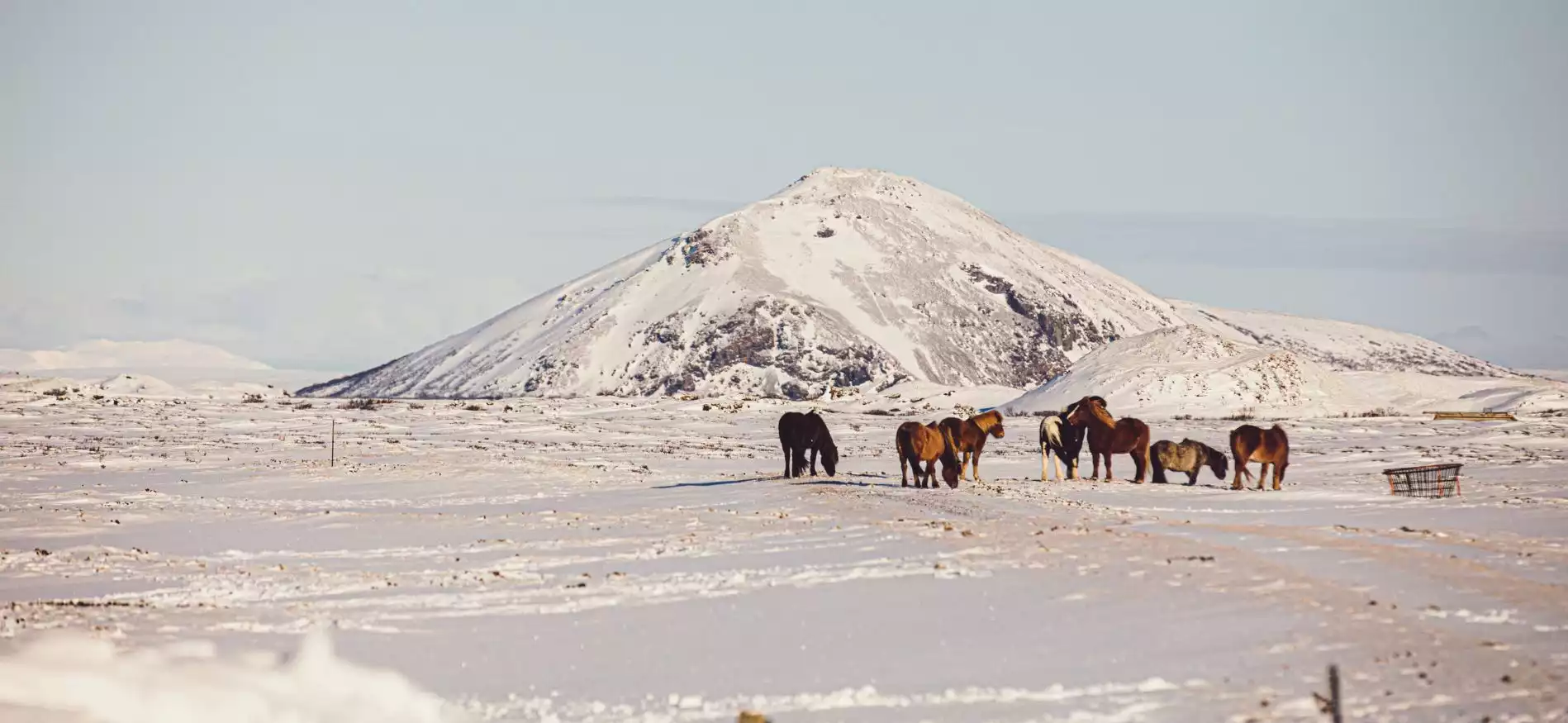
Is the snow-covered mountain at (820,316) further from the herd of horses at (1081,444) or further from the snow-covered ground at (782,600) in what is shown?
the snow-covered ground at (782,600)

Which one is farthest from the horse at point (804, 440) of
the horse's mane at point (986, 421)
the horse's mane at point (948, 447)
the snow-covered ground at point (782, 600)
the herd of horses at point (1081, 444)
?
the horse's mane at point (948, 447)

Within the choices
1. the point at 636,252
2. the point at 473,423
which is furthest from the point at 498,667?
the point at 636,252

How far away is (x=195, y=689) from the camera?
12828 millimetres

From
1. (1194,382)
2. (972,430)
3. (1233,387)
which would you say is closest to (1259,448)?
(972,430)

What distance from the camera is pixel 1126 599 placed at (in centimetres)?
1622

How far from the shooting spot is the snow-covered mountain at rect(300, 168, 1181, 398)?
132 metres

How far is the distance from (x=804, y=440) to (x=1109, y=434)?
24.8ft

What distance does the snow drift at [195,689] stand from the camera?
12.2m

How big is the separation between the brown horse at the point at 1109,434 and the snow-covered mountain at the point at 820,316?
8730cm

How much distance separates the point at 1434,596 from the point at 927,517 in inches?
426

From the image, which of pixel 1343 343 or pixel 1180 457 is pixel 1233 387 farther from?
pixel 1343 343

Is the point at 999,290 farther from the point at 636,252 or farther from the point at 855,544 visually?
the point at 855,544

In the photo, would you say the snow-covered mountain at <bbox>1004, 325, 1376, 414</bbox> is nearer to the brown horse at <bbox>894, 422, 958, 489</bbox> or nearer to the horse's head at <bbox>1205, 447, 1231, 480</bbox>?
the horse's head at <bbox>1205, 447, 1231, 480</bbox>

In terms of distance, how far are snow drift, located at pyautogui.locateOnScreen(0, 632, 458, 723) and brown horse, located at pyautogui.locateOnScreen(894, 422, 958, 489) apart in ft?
67.1
